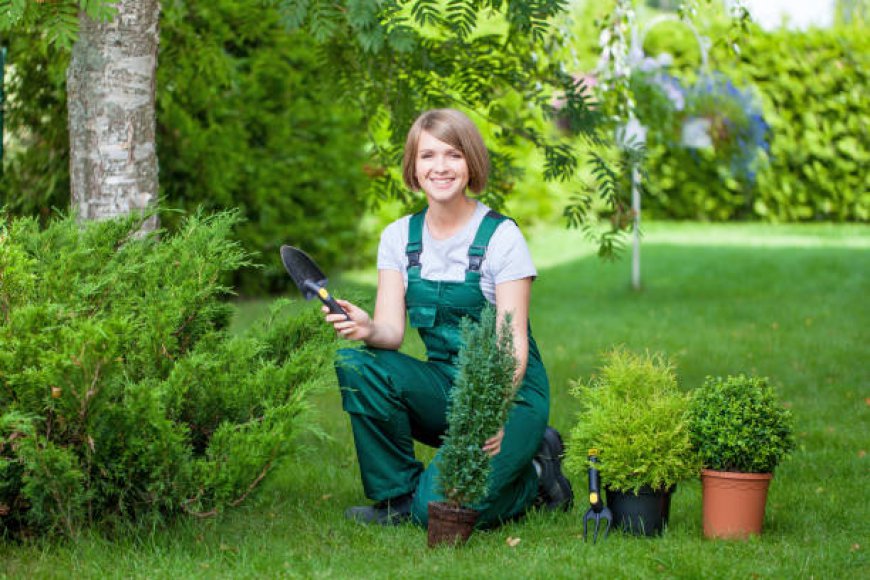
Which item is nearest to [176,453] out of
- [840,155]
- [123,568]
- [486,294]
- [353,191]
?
[123,568]

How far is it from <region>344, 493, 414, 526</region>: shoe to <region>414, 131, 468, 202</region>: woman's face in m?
1.02

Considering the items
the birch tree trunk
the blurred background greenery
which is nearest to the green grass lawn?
the birch tree trunk

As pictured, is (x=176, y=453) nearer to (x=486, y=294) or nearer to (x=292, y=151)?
(x=486, y=294)

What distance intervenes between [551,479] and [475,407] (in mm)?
746

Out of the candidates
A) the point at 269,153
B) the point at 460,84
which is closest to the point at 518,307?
the point at 460,84

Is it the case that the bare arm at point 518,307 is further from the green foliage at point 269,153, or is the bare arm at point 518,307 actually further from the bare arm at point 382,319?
the green foliage at point 269,153

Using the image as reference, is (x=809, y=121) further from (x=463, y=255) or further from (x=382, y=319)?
(x=382, y=319)

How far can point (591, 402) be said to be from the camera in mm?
3676

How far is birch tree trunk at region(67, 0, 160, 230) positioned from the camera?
169 inches

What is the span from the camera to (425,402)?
3.73 metres

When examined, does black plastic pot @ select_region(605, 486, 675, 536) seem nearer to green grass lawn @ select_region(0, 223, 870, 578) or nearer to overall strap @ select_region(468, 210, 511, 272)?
green grass lawn @ select_region(0, 223, 870, 578)

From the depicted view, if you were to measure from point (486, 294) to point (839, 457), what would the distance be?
5.98 feet

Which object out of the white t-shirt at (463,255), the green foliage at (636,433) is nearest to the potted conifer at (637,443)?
the green foliage at (636,433)

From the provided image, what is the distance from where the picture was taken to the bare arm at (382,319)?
3517 mm
